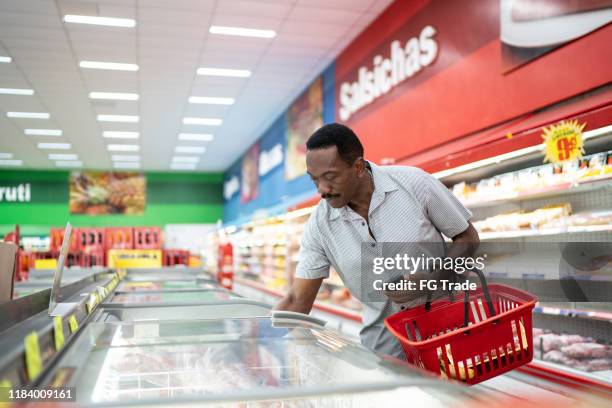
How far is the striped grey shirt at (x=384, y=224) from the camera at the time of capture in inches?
83.7

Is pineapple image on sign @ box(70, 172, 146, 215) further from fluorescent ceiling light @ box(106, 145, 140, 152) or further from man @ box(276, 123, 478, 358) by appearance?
man @ box(276, 123, 478, 358)

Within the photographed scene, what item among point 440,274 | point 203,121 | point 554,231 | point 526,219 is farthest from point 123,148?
point 440,274

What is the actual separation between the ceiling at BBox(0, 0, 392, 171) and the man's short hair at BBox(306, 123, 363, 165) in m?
5.44

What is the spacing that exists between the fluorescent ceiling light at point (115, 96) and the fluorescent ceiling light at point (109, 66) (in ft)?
4.92

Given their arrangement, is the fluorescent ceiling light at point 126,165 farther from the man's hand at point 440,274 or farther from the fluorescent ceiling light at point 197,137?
the man's hand at point 440,274

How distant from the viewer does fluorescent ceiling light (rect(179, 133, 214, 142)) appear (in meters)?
14.4

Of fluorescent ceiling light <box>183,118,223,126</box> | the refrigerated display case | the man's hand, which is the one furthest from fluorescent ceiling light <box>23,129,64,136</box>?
the man's hand

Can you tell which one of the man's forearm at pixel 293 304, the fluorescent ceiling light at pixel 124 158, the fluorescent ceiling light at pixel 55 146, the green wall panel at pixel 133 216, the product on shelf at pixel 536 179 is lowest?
the man's forearm at pixel 293 304

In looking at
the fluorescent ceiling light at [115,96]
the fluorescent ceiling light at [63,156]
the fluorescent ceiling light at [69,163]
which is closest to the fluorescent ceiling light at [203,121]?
the fluorescent ceiling light at [115,96]

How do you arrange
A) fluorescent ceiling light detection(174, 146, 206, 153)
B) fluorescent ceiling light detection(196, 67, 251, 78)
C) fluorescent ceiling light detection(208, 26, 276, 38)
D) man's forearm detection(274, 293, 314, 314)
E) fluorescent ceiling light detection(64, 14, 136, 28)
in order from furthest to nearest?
fluorescent ceiling light detection(174, 146, 206, 153), fluorescent ceiling light detection(196, 67, 251, 78), fluorescent ceiling light detection(208, 26, 276, 38), fluorescent ceiling light detection(64, 14, 136, 28), man's forearm detection(274, 293, 314, 314)

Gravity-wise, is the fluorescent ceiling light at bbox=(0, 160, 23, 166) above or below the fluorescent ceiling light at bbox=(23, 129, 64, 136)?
below

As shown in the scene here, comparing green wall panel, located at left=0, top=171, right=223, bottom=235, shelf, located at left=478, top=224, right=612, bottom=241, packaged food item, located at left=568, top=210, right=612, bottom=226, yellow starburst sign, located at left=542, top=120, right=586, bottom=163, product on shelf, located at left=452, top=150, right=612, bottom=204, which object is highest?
green wall panel, located at left=0, top=171, right=223, bottom=235

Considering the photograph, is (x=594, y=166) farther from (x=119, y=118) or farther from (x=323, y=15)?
(x=119, y=118)

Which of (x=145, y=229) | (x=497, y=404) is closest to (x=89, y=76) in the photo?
(x=145, y=229)
